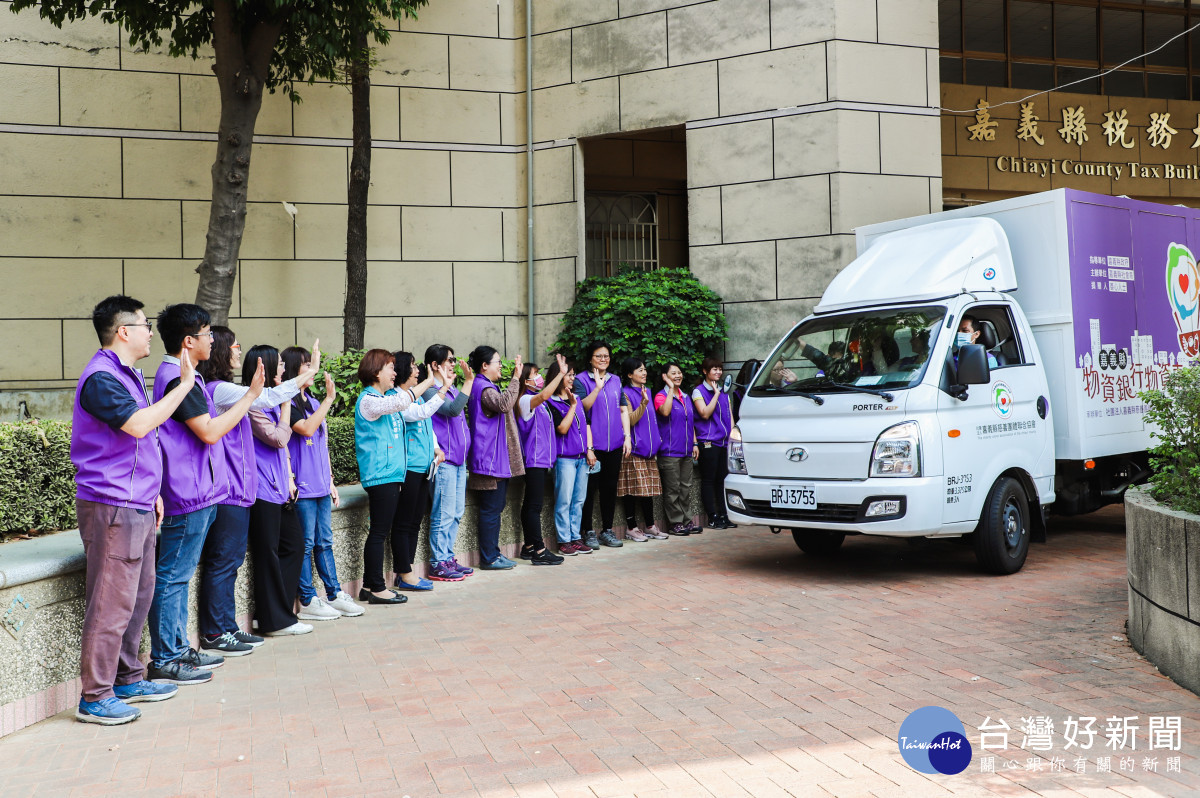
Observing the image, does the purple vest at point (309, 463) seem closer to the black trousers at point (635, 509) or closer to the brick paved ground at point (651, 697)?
the brick paved ground at point (651, 697)

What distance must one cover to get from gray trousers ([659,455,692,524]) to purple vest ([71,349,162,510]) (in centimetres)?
621

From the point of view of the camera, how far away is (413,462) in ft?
25.6

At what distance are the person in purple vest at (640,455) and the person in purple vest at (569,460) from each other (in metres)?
0.62

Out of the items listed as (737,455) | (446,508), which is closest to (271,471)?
(446,508)

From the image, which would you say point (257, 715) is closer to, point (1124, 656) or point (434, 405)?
point (434, 405)

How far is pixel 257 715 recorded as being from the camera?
16.6 ft

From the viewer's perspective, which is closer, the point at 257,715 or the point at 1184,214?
the point at 257,715

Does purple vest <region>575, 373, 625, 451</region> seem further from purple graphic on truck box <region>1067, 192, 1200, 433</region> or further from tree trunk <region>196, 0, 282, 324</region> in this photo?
purple graphic on truck box <region>1067, 192, 1200, 433</region>

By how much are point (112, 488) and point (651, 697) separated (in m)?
2.81

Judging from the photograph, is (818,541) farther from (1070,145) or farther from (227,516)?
(1070,145)

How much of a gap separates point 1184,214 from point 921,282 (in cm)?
327

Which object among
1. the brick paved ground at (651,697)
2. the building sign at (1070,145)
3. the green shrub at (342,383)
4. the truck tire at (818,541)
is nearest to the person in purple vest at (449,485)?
the brick paved ground at (651,697)

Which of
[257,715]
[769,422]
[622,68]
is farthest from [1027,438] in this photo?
[622,68]

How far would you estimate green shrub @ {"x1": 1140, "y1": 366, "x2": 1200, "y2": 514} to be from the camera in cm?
535
